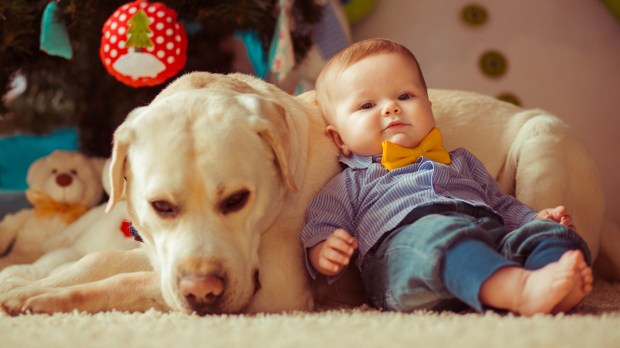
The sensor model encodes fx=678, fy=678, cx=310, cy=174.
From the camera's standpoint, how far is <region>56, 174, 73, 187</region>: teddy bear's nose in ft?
8.66

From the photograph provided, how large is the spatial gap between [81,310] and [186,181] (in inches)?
15.3

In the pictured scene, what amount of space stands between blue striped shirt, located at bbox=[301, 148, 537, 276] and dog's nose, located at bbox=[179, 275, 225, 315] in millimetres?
287

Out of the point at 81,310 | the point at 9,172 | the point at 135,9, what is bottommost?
the point at 9,172

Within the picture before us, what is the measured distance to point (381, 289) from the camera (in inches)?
60.1

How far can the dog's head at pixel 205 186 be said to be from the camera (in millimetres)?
1389

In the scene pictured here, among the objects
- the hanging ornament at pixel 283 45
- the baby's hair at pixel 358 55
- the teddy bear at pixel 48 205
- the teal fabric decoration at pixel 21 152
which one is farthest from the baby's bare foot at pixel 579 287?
the teal fabric decoration at pixel 21 152

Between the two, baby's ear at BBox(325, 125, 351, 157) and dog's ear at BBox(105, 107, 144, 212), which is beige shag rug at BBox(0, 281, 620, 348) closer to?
dog's ear at BBox(105, 107, 144, 212)

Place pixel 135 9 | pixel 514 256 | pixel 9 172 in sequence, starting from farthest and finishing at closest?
pixel 9 172, pixel 135 9, pixel 514 256

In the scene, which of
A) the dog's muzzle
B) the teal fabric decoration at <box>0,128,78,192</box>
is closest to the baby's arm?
the dog's muzzle

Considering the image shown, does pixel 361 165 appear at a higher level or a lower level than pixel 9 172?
higher

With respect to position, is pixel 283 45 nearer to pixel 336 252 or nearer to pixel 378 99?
pixel 378 99

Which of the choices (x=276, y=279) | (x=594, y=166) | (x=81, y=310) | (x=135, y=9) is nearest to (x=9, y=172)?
(x=135, y=9)

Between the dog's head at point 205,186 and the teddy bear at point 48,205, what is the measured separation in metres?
1.12

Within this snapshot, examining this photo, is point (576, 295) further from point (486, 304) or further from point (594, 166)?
point (594, 166)
